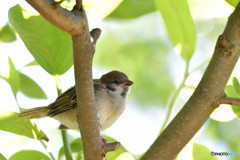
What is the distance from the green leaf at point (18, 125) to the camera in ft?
5.54

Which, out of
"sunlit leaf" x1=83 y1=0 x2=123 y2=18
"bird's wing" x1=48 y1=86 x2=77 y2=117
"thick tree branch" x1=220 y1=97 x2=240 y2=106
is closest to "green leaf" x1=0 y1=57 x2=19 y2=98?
"sunlit leaf" x1=83 y1=0 x2=123 y2=18

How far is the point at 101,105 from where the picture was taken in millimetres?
2701

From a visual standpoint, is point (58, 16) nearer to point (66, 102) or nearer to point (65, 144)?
point (65, 144)

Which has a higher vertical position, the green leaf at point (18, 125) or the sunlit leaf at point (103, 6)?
the sunlit leaf at point (103, 6)

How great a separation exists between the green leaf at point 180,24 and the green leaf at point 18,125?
739 mm

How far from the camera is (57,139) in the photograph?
11.4 feet

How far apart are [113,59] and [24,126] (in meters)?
1.88

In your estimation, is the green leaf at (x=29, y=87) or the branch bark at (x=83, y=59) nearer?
the branch bark at (x=83, y=59)

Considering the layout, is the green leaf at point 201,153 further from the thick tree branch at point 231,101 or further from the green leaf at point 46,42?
the green leaf at point 46,42

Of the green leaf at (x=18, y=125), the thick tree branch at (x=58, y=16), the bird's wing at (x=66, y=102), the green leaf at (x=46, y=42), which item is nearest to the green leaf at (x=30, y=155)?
the green leaf at (x=18, y=125)

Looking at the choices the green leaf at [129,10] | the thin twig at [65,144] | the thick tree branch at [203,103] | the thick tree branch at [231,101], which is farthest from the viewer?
the green leaf at [129,10]

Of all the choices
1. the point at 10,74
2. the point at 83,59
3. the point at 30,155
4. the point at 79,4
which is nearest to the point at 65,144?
the point at 30,155

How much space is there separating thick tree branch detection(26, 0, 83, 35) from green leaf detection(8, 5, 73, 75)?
0.52 meters

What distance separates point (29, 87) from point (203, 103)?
0.94 meters
